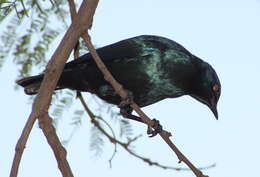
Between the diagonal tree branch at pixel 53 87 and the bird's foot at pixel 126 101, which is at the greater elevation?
the diagonal tree branch at pixel 53 87

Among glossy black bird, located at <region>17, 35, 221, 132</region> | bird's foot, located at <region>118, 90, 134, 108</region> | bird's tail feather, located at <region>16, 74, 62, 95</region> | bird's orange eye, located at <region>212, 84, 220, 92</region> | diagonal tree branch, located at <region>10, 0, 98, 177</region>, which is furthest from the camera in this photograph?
bird's orange eye, located at <region>212, 84, 220, 92</region>

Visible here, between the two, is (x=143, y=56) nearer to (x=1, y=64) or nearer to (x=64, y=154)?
(x=1, y=64)

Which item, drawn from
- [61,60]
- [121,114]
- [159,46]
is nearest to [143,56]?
[159,46]

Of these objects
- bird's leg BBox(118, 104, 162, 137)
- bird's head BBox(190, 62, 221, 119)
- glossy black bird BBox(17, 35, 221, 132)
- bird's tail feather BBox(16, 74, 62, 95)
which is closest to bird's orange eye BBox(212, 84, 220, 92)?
bird's head BBox(190, 62, 221, 119)

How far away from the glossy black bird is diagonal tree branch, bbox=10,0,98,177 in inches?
39.6

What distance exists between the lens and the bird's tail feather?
15.4 ft

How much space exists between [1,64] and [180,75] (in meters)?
1.67

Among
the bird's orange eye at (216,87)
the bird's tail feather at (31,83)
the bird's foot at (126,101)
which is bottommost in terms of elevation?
the bird's orange eye at (216,87)

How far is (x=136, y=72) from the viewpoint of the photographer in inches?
190

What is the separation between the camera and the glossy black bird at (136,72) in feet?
15.8

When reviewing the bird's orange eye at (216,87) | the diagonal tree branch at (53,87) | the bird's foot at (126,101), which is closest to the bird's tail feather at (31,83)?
the bird's foot at (126,101)

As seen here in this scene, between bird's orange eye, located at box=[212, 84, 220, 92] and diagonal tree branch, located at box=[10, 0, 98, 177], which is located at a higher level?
diagonal tree branch, located at box=[10, 0, 98, 177]

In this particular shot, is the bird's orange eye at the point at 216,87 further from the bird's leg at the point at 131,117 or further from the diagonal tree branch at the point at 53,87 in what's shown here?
the diagonal tree branch at the point at 53,87

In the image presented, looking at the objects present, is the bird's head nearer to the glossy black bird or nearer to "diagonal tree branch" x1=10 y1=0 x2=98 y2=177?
the glossy black bird
